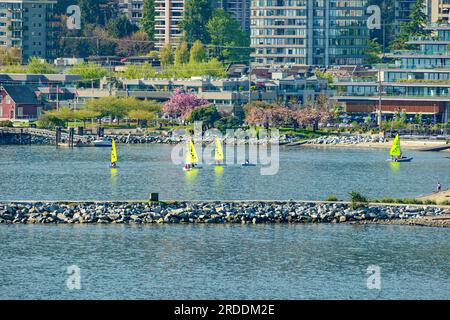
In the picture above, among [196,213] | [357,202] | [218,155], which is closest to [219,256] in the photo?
[196,213]

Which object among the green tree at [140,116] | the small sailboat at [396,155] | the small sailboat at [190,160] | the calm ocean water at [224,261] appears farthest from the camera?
the green tree at [140,116]

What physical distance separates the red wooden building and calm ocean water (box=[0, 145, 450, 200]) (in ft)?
105

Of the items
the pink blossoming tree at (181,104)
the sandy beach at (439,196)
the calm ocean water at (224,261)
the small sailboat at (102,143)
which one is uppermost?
the pink blossoming tree at (181,104)

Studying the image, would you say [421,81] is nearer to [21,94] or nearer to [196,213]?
[21,94]

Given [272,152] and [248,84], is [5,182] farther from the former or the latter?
[248,84]

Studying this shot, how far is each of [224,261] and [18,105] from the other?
107196 millimetres

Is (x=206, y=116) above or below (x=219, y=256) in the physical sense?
A: above

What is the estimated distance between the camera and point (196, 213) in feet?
277

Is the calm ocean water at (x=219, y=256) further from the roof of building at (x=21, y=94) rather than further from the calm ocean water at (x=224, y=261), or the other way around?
the roof of building at (x=21, y=94)

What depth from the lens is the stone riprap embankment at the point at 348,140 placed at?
510 ft

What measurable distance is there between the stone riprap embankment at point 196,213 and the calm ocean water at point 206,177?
11.8 m

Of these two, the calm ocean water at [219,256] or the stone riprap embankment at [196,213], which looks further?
the stone riprap embankment at [196,213]

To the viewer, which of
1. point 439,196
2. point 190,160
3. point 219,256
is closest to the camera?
point 219,256

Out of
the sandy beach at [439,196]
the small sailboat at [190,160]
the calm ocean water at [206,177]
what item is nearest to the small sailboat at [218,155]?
the calm ocean water at [206,177]
